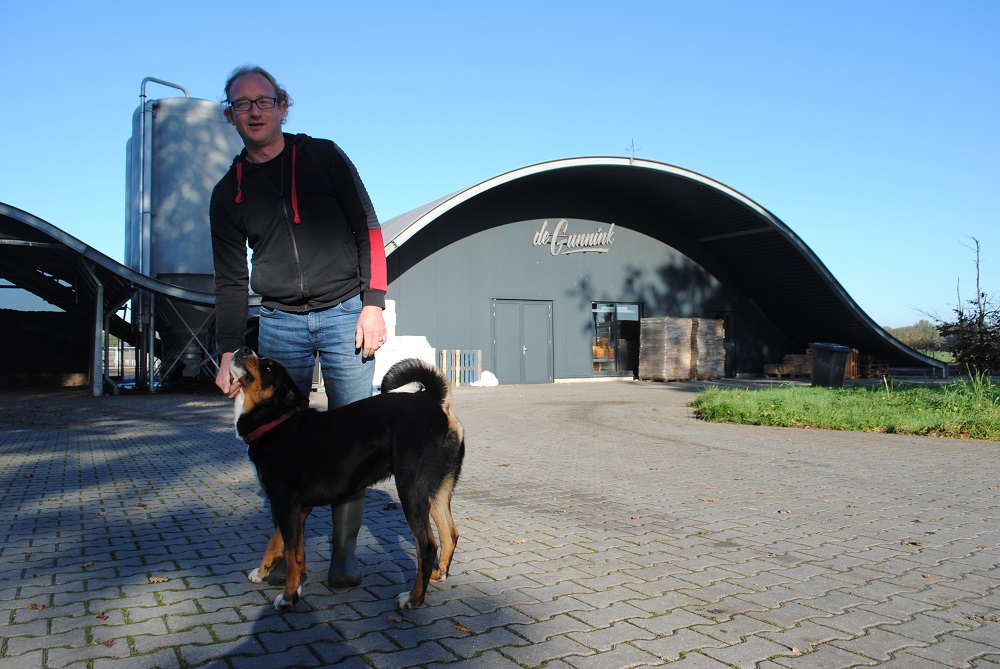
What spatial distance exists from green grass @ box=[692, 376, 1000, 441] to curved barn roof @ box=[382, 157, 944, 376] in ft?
37.6

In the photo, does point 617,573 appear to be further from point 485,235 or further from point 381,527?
point 485,235

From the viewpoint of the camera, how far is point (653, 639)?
9.99 ft

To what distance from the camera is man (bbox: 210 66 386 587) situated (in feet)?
12.2

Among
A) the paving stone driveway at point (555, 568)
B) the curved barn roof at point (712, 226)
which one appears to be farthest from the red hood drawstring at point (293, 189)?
the curved barn roof at point (712, 226)

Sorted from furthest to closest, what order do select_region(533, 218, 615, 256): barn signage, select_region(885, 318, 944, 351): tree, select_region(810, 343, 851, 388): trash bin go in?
1. select_region(885, 318, 944, 351): tree
2. select_region(533, 218, 615, 256): barn signage
3. select_region(810, 343, 851, 388): trash bin

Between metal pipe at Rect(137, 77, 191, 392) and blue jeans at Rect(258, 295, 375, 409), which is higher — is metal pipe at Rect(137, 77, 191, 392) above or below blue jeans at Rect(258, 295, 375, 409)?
above

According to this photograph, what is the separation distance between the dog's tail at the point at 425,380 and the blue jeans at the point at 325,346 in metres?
0.20

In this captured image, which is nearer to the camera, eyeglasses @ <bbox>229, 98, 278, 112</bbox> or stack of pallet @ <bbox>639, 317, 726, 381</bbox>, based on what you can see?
eyeglasses @ <bbox>229, 98, 278, 112</bbox>

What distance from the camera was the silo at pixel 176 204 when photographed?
20766mm

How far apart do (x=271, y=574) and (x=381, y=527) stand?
4.62 ft

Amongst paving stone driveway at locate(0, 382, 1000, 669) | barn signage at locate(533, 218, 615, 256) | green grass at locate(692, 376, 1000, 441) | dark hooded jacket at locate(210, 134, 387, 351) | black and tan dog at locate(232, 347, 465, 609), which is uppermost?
barn signage at locate(533, 218, 615, 256)

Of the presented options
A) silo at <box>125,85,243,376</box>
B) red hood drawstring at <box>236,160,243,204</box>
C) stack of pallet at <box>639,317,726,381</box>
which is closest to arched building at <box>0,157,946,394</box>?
silo at <box>125,85,243,376</box>

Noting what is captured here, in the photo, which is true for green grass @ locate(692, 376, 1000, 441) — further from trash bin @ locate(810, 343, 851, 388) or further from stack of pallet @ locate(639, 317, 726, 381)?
stack of pallet @ locate(639, 317, 726, 381)

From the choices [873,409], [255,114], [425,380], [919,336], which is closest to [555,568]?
[425,380]
